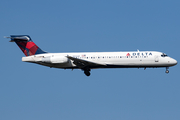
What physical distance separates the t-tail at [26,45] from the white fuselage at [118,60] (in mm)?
3288

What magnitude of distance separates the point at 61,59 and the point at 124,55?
9.32m

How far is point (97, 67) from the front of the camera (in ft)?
154

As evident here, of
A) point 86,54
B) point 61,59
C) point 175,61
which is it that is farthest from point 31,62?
point 175,61

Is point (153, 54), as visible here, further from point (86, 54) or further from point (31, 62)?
point (31, 62)

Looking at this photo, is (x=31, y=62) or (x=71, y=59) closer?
(x=71, y=59)

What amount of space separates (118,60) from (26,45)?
1535cm

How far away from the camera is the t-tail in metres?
A: 49.8

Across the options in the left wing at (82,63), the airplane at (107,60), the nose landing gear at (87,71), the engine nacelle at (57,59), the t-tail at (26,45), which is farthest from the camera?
the t-tail at (26,45)

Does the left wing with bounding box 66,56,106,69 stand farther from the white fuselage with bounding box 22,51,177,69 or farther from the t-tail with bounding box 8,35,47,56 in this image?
the t-tail with bounding box 8,35,47,56

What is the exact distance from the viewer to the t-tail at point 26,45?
163 feet

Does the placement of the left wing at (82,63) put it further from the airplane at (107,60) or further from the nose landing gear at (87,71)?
the nose landing gear at (87,71)

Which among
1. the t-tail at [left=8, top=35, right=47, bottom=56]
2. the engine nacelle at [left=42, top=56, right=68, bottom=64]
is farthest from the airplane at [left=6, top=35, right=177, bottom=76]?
the t-tail at [left=8, top=35, right=47, bottom=56]

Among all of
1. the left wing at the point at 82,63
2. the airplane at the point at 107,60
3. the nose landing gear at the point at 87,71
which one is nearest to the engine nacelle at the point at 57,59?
the airplane at the point at 107,60

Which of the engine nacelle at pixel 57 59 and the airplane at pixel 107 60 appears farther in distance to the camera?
the engine nacelle at pixel 57 59
